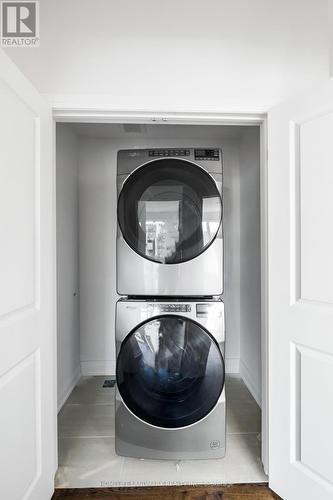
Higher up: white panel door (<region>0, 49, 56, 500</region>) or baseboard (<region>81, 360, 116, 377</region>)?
white panel door (<region>0, 49, 56, 500</region>)

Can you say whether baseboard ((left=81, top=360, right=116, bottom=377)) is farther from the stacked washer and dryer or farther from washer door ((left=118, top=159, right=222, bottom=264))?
washer door ((left=118, top=159, right=222, bottom=264))

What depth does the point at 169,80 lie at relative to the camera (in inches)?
64.4

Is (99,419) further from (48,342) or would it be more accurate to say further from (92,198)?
(92,198)

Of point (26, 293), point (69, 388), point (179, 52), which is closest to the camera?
point (26, 293)

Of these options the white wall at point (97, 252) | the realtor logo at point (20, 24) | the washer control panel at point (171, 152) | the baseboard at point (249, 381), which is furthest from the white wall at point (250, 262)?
the realtor logo at point (20, 24)

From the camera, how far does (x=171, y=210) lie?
1854 millimetres

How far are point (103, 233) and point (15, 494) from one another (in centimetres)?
224

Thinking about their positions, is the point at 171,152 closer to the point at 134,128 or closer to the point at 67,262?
the point at 134,128

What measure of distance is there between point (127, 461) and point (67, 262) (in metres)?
1.53

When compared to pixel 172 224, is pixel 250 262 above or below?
below

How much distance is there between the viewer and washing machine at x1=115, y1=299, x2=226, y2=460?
181 centimetres

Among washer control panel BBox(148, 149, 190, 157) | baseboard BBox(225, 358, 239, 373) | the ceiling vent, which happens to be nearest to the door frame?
washer control panel BBox(148, 149, 190, 157)

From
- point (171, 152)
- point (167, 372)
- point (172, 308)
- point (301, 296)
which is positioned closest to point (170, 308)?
point (172, 308)

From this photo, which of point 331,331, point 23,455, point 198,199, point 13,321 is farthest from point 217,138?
point 23,455
